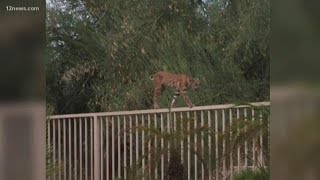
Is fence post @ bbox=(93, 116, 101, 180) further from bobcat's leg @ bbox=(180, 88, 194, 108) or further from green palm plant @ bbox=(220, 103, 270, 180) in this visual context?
green palm plant @ bbox=(220, 103, 270, 180)

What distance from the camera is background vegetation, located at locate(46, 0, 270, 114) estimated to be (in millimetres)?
4999

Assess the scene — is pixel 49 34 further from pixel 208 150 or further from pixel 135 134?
pixel 208 150

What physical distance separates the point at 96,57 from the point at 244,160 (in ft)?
4.59

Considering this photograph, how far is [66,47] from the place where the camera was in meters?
5.10

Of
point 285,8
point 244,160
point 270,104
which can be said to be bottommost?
point 244,160

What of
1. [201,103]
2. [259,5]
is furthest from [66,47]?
[259,5]

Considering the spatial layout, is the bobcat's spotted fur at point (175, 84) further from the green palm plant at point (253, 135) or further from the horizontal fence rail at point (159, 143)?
the green palm plant at point (253, 135)

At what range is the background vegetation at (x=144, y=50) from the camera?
4999mm

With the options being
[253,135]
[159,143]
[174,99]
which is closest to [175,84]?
[174,99]

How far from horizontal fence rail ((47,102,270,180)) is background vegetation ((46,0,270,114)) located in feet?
0.31

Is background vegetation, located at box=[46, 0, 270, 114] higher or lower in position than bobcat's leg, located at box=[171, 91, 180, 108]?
higher

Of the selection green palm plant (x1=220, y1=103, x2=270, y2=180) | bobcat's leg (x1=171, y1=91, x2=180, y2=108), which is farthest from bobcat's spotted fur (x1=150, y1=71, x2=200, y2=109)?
green palm plant (x1=220, y1=103, x2=270, y2=180)

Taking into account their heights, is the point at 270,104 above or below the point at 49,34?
below

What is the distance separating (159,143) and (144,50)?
73 cm
